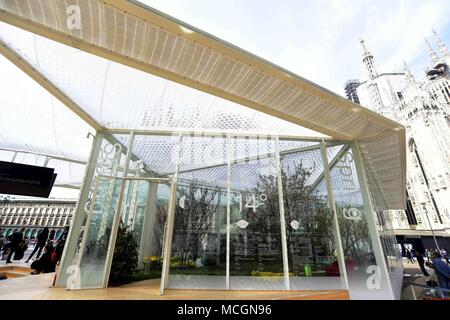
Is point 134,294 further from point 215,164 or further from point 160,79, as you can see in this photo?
point 160,79

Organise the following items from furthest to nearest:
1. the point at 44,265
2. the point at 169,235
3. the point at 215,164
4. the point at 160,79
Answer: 1. the point at 44,265
2. the point at 215,164
3. the point at 169,235
4. the point at 160,79

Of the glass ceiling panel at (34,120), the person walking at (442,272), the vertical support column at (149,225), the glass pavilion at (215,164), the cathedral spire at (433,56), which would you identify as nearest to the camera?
the glass pavilion at (215,164)

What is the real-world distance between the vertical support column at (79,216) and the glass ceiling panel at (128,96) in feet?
2.26

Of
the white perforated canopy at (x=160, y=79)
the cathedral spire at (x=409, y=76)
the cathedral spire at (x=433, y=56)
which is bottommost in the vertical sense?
the white perforated canopy at (x=160, y=79)

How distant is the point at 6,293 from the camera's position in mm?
3588

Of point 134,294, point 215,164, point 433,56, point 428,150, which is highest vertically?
point 433,56

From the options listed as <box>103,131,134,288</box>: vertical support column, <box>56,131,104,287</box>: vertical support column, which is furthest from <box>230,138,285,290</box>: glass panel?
<box>56,131,104,287</box>: vertical support column

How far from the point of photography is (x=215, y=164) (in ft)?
17.5

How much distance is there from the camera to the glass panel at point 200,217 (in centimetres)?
447

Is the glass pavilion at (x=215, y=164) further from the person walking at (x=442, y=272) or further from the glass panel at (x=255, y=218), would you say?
the person walking at (x=442, y=272)

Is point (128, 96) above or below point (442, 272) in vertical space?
above

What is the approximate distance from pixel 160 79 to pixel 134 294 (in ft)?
12.8

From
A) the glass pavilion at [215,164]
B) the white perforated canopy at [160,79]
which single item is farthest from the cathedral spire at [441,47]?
the white perforated canopy at [160,79]

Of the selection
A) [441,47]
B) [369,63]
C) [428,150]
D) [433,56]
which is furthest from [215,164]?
[369,63]
